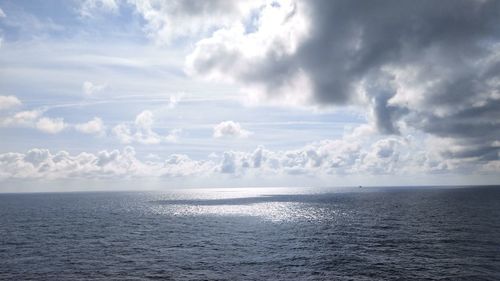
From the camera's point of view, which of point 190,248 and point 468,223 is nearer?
point 190,248

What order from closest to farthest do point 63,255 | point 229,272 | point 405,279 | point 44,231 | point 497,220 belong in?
point 405,279
point 229,272
point 63,255
point 44,231
point 497,220

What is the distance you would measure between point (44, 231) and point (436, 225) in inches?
4608

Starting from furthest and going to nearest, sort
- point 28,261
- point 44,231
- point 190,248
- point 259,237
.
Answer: point 44,231 → point 259,237 → point 190,248 → point 28,261

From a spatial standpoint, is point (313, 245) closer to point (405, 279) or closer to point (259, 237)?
point (259, 237)

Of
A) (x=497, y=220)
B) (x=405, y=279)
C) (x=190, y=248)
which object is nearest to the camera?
(x=405, y=279)

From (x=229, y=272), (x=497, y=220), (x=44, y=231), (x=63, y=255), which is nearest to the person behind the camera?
(x=229, y=272)

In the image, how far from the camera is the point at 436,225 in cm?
10275

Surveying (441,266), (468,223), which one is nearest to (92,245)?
(441,266)

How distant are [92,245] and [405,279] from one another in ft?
210

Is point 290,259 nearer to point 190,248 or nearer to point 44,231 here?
point 190,248

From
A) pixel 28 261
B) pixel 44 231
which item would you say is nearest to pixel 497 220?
pixel 28 261

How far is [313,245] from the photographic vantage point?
249ft

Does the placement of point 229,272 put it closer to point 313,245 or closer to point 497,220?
point 313,245

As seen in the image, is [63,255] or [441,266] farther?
[63,255]
